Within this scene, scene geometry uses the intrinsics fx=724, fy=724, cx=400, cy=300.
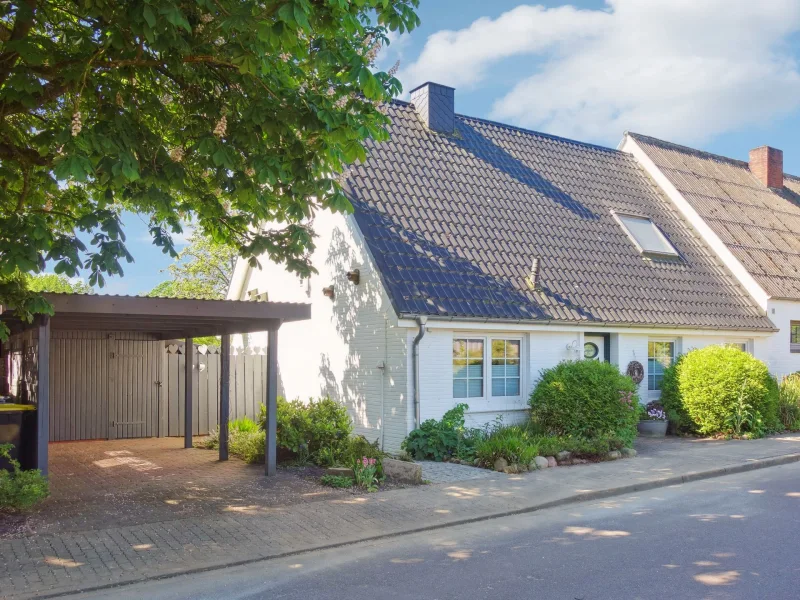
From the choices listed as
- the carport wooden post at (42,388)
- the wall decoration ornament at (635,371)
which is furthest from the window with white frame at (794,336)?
the carport wooden post at (42,388)

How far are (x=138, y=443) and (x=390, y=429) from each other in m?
6.35

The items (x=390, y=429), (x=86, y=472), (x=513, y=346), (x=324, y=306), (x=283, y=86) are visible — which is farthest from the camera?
(x=324, y=306)

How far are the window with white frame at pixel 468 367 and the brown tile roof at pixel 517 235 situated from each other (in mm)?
785

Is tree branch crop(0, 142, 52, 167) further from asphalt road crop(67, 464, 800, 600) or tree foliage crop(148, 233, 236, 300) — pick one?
tree foliage crop(148, 233, 236, 300)

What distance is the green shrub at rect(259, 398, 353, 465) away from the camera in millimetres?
12156

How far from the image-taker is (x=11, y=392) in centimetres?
1445

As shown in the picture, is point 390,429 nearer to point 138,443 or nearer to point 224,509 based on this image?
point 224,509

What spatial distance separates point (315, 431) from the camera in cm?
1219

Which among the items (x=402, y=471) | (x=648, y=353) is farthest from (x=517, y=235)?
(x=402, y=471)

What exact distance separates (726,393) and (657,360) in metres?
1.76

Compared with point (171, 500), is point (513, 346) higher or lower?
higher

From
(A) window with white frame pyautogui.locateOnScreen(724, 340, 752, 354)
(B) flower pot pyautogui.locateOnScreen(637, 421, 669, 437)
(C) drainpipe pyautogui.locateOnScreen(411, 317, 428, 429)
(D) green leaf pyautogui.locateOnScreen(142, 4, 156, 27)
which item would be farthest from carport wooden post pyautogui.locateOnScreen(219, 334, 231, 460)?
(A) window with white frame pyautogui.locateOnScreen(724, 340, 752, 354)

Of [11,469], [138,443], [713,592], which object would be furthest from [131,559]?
[138,443]

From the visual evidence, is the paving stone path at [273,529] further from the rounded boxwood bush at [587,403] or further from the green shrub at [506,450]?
the rounded boxwood bush at [587,403]
